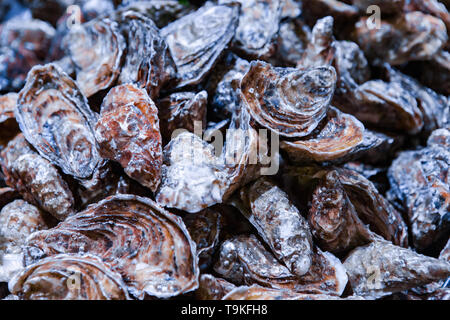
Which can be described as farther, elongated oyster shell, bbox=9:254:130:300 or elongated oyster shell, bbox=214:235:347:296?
elongated oyster shell, bbox=214:235:347:296

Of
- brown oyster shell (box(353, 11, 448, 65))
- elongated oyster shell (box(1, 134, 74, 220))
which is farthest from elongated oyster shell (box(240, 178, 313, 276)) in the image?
brown oyster shell (box(353, 11, 448, 65))

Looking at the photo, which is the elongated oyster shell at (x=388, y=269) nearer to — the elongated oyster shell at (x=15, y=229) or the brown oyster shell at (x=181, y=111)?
the brown oyster shell at (x=181, y=111)

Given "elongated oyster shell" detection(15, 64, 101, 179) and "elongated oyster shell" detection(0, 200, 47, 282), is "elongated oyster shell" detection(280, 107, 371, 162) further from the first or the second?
"elongated oyster shell" detection(0, 200, 47, 282)

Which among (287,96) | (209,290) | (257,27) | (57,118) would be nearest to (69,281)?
(209,290)

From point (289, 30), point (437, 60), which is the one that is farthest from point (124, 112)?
point (437, 60)

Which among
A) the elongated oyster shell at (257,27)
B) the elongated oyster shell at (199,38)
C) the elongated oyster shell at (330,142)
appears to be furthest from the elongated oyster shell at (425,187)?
the elongated oyster shell at (199,38)

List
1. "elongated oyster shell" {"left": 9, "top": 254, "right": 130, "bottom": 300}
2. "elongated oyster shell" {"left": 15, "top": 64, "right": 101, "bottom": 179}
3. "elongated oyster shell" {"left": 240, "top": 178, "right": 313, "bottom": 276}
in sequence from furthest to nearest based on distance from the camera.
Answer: "elongated oyster shell" {"left": 15, "top": 64, "right": 101, "bottom": 179}, "elongated oyster shell" {"left": 240, "top": 178, "right": 313, "bottom": 276}, "elongated oyster shell" {"left": 9, "top": 254, "right": 130, "bottom": 300}
